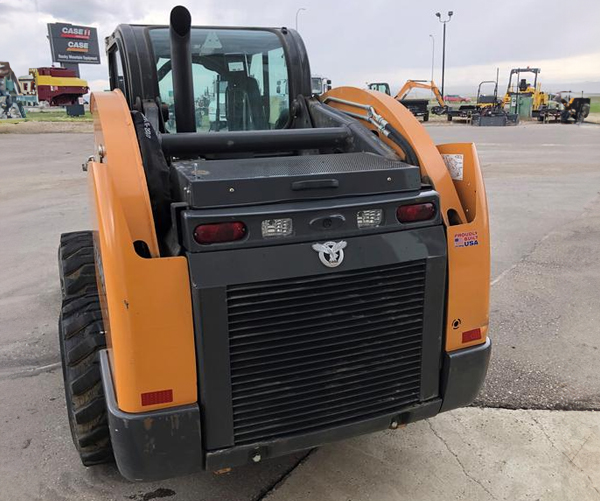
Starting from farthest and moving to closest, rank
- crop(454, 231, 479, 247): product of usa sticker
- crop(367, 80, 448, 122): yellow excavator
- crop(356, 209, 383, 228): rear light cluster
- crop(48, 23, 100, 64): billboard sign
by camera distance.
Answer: crop(48, 23, 100, 64): billboard sign < crop(367, 80, 448, 122): yellow excavator < crop(454, 231, 479, 247): product of usa sticker < crop(356, 209, 383, 228): rear light cluster

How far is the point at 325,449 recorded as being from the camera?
3035 millimetres

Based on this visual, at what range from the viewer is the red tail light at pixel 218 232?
2018mm

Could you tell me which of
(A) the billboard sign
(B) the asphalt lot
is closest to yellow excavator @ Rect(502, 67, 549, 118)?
(B) the asphalt lot

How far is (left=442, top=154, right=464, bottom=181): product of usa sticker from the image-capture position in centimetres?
266

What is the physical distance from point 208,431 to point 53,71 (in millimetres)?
48281

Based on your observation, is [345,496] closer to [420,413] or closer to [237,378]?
[420,413]

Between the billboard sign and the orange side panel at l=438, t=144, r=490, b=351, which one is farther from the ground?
the billboard sign

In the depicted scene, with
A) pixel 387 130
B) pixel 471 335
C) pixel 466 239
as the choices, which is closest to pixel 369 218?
pixel 466 239

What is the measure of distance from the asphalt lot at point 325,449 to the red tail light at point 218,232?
55.5 inches

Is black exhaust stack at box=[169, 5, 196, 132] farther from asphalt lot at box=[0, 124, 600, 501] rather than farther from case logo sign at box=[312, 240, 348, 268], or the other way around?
asphalt lot at box=[0, 124, 600, 501]

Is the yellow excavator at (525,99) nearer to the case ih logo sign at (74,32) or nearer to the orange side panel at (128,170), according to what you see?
the orange side panel at (128,170)

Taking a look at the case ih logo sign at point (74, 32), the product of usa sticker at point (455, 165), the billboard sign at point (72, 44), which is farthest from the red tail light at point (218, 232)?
the case ih logo sign at point (74, 32)

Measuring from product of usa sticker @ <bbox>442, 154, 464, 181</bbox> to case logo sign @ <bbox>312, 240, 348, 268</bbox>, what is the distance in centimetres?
87

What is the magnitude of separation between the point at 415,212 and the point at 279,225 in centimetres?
63
